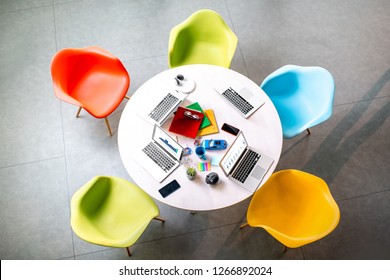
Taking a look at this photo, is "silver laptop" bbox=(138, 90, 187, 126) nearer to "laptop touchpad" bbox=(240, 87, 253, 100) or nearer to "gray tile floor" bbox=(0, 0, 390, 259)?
"laptop touchpad" bbox=(240, 87, 253, 100)

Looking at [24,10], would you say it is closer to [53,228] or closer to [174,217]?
[53,228]

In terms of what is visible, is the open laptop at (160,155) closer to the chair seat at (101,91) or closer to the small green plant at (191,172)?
the small green plant at (191,172)

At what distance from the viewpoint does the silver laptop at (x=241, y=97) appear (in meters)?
2.88

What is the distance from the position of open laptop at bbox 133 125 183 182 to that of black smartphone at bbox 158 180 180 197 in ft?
0.23

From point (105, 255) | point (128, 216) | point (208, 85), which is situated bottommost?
point (105, 255)

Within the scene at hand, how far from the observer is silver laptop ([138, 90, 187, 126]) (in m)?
2.82

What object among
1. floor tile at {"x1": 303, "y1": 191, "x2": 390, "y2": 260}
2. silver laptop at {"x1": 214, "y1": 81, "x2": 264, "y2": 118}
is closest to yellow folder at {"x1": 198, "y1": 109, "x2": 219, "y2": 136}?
silver laptop at {"x1": 214, "y1": 81, "x2": 264, "y2": 118}

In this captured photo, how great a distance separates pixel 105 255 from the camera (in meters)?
3.16

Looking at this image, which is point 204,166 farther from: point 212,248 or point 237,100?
point 212,248

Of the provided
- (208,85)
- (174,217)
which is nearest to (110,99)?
(208,85)

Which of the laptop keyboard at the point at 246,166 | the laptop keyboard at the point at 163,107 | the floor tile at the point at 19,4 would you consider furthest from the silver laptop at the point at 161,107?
the floor tile at the point at 19,4

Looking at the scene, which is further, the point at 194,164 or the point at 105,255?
the point at 105,255

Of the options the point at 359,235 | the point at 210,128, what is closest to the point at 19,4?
the point at 210,128
